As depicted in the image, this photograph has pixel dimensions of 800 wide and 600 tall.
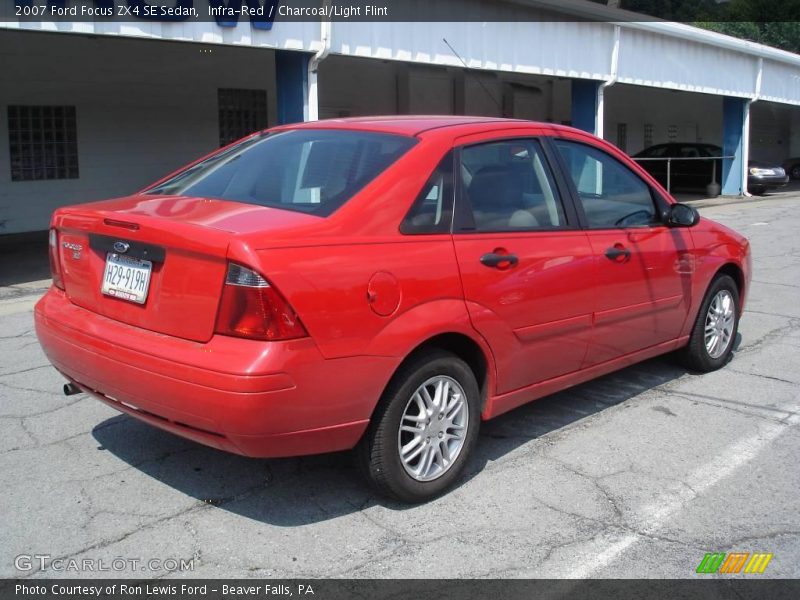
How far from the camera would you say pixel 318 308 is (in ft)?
11.1

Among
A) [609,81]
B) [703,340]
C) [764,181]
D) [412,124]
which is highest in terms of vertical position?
[609,81]

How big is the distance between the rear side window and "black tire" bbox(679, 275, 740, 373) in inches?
102

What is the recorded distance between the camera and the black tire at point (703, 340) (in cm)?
589

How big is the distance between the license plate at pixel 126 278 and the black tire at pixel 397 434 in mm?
1141

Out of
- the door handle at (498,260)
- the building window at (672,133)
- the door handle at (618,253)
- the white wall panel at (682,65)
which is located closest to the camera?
the door handle at (498,260)

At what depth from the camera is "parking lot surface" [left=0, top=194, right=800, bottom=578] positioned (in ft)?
11.5

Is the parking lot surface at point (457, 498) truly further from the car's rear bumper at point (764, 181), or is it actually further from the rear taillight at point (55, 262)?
the car's rear bumper at point (764, 181)

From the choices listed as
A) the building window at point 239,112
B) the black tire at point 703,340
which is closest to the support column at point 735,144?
the building window at point 239,112

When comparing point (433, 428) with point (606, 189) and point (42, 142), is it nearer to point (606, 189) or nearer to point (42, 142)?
point (606, 189)

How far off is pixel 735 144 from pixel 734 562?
81.9ft

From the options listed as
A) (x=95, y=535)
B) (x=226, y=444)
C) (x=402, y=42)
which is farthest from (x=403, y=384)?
(x=402, y=42)

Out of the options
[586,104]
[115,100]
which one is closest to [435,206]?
[115,100]

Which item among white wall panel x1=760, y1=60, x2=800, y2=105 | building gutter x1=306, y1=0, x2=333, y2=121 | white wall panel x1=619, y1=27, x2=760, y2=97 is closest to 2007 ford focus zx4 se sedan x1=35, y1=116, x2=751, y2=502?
building gutter x1=306, y1=0, x2=333, y2=121

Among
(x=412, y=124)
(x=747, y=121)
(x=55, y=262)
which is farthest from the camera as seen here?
(x=747, y=121)
